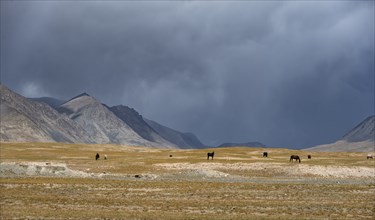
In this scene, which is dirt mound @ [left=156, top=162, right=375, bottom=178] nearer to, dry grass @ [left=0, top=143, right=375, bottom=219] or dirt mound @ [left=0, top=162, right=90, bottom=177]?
dirt mound @ [left=0, top=162, right=90, bottom=177]

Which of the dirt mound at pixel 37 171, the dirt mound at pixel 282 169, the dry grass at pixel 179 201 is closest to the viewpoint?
the dry grass at pixel 179 201

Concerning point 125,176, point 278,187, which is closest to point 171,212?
point 278,187

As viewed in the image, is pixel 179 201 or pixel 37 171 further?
pixel 37 171

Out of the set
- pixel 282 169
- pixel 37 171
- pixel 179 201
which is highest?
pixel 282 169

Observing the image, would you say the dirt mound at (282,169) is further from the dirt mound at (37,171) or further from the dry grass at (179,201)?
the dry grass at (179,201)

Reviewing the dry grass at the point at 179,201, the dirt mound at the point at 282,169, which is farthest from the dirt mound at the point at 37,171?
the dirt mound at the point at 282,169

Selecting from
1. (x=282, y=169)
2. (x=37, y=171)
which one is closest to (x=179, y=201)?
(x=37, y=171)

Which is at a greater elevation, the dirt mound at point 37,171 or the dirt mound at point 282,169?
the dirt mound at point 282,169

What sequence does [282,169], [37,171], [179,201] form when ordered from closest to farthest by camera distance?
[179,201], [37,171], [282,169]

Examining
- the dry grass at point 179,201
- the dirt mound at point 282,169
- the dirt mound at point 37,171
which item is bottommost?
the dry grass at point 179,201

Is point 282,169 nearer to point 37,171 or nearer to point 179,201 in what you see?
point 37,171

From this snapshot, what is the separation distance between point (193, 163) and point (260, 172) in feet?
45.0

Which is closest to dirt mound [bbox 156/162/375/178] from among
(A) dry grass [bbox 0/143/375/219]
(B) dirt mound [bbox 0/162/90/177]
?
(B) dirt mound [bbox 0/162/90/177]

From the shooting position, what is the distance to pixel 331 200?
43.5 meters
